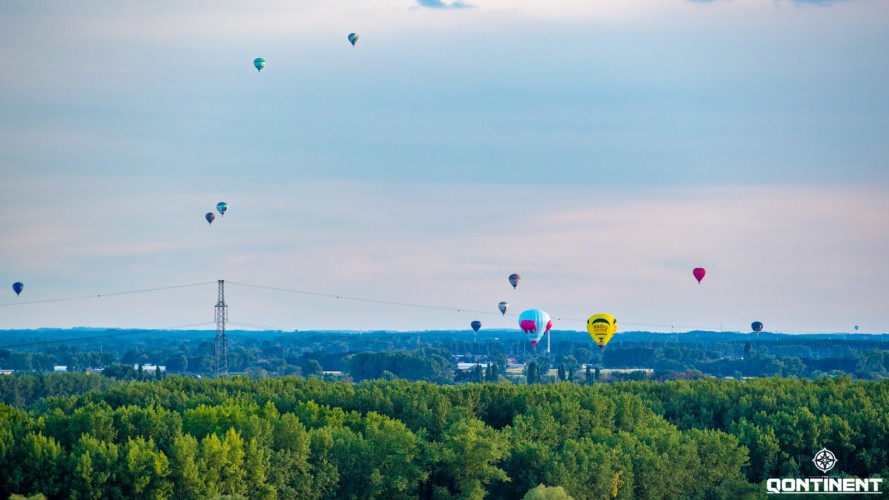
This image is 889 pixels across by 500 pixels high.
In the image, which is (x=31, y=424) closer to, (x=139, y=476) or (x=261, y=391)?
(x=139, y=476)

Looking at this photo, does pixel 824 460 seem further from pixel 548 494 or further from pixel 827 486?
pixel 548 494

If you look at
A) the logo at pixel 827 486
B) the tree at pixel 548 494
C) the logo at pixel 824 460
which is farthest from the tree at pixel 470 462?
the logo at pixel 824 460

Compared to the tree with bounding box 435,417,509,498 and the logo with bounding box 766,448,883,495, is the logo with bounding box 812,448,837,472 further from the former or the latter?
the tree with bounding box 435,417,509,498

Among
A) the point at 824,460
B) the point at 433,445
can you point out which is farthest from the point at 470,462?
the point at 824,460

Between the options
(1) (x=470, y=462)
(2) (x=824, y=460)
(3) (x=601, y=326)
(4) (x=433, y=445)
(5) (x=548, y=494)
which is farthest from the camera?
(3) (x=601, y=326)

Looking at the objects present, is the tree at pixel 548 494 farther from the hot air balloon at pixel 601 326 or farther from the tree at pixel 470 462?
the hot air balloon at pixel 601 326

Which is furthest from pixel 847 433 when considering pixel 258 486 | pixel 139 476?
pixel 139 476
